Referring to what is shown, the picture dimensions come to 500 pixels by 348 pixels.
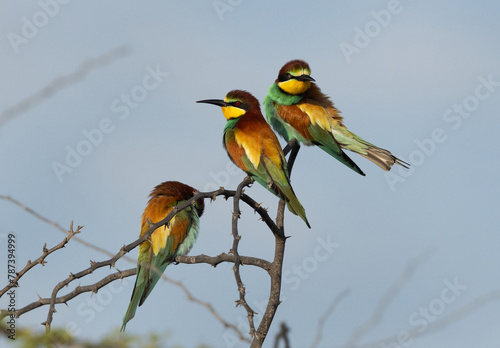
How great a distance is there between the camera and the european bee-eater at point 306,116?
5.16 m

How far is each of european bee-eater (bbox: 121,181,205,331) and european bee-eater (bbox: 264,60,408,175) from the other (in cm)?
108

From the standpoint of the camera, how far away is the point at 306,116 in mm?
5238

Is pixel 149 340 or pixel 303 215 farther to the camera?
pixel 303 215

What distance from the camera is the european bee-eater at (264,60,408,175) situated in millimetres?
5156

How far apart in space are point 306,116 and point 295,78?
1.12 feet

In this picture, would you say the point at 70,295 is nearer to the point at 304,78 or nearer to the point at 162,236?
the point at 162,236

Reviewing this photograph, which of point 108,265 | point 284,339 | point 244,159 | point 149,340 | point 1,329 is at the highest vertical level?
point 244,159

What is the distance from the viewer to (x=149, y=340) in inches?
63.1

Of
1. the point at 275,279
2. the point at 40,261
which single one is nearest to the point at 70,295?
the point at 40,261

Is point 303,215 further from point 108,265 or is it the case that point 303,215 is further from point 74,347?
point 74,347

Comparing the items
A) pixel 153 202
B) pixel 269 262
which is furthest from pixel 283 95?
pixel 269 262

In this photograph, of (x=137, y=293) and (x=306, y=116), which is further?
(x=306, y=116)

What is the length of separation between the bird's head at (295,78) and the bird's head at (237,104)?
0.33 m

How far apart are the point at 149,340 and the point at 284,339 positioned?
686mm
